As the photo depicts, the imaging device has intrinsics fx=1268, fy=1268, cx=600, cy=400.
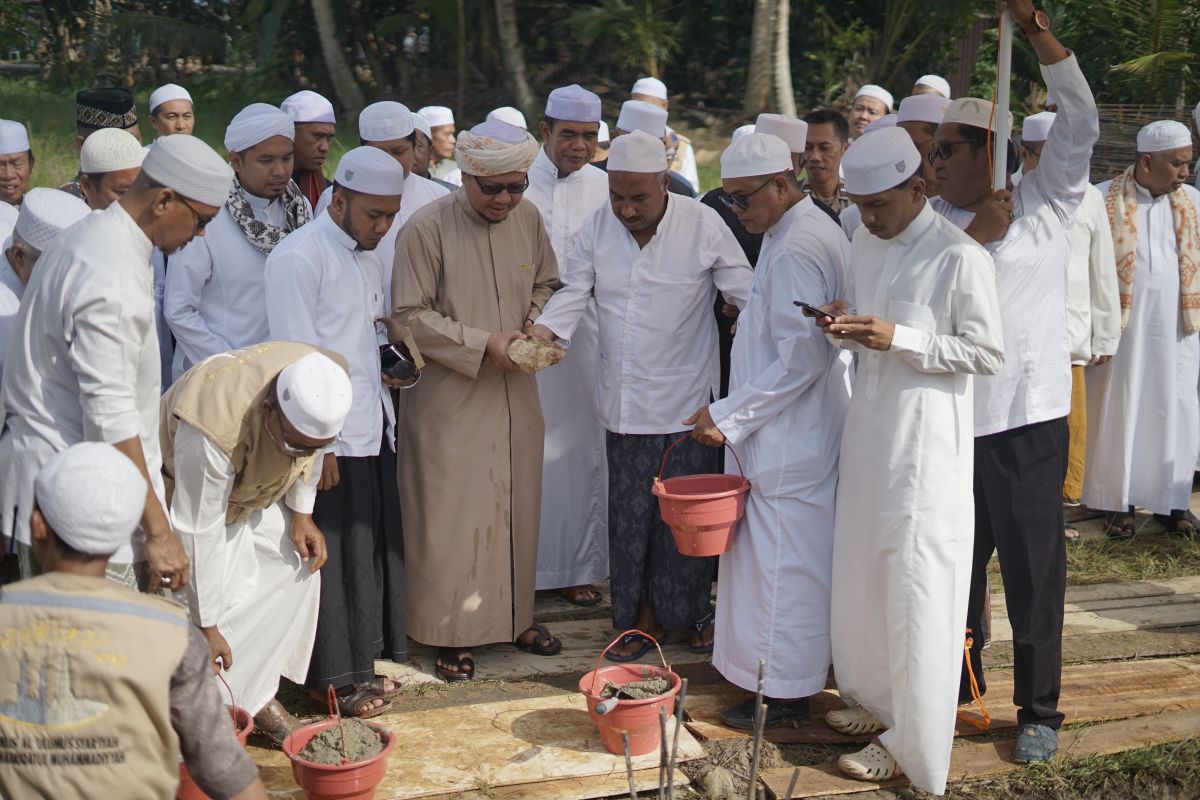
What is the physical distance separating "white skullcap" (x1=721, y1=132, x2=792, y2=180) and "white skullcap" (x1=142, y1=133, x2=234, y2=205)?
1.86m

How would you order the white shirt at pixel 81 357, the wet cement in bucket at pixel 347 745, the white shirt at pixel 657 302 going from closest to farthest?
1. the white shirt at pixel 81 357
2. the wet cement in bucket at pixel 347 745
3. the white shirt at pixel 657 302

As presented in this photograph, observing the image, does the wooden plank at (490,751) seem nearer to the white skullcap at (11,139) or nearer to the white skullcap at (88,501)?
the white skullcap at (88,501)

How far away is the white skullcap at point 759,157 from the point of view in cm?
457

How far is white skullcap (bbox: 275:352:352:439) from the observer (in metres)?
3.59

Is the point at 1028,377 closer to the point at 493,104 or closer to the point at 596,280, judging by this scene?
the point at 596,280

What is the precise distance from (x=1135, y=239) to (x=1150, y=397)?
2.94 feet

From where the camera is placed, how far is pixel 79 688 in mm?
2379

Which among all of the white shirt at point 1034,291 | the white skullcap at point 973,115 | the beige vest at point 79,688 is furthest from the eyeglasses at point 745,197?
the beige vest at point 79,688

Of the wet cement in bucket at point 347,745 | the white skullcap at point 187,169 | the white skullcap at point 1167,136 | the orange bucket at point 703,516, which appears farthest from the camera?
the white skullcap at point 1167,136

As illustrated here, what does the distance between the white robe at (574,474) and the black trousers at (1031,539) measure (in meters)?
2.01

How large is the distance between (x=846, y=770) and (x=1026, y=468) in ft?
3.88

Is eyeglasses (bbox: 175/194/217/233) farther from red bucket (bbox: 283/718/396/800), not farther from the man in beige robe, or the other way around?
red bucket (bbox: 283/718/396/800)

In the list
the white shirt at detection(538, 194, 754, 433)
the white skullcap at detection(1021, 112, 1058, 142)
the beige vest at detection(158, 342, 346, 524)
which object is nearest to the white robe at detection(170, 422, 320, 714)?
the beige vest at detection(158, 342, 346, 524)

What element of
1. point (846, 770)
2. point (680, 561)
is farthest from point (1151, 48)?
point (846, 770)
